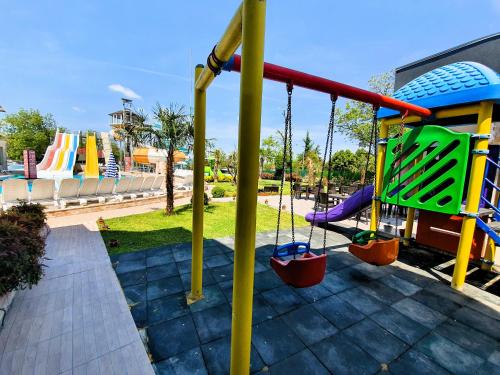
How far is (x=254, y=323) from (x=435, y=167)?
4418mm

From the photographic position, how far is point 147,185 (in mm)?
13188

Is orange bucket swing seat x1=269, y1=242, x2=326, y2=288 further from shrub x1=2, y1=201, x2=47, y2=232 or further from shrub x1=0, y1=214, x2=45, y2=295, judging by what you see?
shrub x1=2, y1=201, x2=47, y2=232

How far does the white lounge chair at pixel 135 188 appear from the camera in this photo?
11766mm

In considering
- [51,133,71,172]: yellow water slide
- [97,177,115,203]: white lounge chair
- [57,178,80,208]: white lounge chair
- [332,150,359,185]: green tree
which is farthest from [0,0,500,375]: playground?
[332,150,359,185]: green tree

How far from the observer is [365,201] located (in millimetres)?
7035

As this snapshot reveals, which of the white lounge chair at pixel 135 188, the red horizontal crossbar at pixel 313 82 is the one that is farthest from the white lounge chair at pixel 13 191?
the red horizontal crossbar at pixel 313 82

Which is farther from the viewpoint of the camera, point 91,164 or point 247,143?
point 91,164

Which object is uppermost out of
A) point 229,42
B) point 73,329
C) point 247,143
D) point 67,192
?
point 229,42

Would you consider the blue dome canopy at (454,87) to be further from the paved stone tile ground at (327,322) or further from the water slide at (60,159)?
the water slide at (60,159)

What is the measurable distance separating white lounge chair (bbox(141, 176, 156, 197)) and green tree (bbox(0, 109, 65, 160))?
3995 cm

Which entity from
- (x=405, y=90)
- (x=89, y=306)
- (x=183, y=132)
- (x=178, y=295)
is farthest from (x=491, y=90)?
(x=183, y=132)

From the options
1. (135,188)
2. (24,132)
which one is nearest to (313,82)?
(135,188)

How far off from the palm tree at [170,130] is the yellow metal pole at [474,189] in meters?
8.70

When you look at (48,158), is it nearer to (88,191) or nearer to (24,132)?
(88,191)
